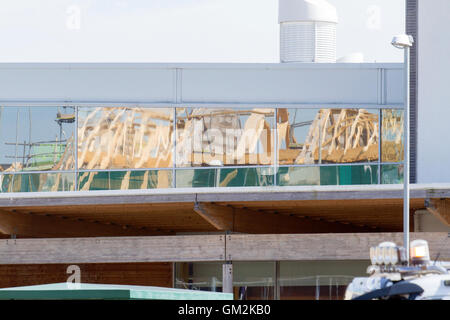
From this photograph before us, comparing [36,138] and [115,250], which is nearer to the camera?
[115,250]

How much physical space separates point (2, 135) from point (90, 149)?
2147mm

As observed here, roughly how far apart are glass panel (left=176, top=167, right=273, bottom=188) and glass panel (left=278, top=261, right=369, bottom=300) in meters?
2.19

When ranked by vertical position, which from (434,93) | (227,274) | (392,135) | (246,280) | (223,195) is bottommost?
(246,280)

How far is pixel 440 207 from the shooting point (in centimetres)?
2111

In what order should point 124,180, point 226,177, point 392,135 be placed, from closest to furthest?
point 226,177, point 124,180, point 392,135

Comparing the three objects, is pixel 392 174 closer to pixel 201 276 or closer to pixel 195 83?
pixel 201 276

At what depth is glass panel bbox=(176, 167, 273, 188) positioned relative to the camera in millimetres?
26547

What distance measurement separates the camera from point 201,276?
2786 cm

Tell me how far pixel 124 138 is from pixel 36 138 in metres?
2.09

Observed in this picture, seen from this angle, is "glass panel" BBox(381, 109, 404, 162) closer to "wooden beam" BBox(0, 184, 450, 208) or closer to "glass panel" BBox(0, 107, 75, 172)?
"wooden beam" BBox(0, 184, 450, 208)

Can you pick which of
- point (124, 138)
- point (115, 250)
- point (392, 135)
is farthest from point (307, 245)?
point (124, 138)

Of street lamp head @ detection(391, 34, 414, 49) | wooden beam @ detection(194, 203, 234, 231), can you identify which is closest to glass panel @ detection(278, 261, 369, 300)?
wooden beam @ detection(194, 203, 234, 231)
